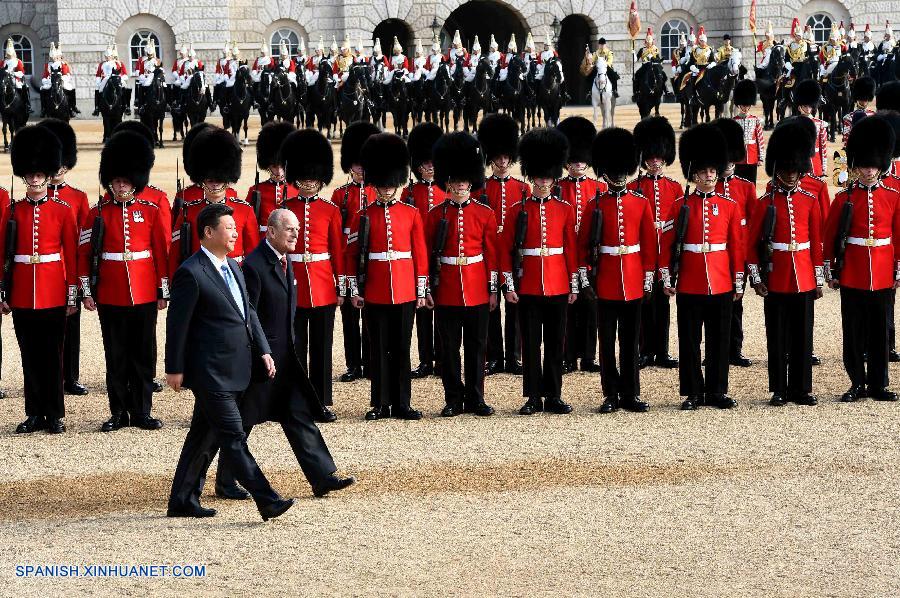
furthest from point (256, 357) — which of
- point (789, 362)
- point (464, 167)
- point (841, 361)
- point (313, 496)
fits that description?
point (841, 361)

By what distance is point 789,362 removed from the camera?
6.69m

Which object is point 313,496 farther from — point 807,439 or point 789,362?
point 789,362

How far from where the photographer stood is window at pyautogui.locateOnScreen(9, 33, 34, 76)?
2641 centimetres

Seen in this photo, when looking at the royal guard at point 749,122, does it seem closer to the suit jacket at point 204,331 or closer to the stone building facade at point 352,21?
the suit jacket at point 204,331

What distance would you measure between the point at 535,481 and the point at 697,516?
64cm

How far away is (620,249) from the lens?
6.55 meters

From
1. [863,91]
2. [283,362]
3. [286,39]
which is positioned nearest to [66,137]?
[283,362]

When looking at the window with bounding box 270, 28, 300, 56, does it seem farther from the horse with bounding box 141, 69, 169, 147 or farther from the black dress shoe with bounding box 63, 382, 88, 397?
the black dress shoe with bounding box 63, 382, 88, 397

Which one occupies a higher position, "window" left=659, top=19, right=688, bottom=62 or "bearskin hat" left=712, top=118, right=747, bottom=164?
"window" left=659, top=19, right=688, bottom=62

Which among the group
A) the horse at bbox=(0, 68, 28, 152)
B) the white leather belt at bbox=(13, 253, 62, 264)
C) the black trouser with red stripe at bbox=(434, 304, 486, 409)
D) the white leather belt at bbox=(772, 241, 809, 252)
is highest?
the horse at bbox=(0, 68, 28, 152)

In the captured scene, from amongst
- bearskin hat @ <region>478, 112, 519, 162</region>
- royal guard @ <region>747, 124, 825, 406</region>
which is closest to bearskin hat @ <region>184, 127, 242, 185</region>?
bearskin hat @ <region>478, 112, 519, 162</region>

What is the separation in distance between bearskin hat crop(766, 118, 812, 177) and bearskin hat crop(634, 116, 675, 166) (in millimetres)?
605

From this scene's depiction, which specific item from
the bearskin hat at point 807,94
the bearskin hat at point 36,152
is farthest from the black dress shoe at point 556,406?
the bearskin hat at point 807,94

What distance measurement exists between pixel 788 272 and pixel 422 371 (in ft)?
5.80
